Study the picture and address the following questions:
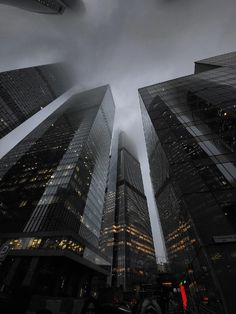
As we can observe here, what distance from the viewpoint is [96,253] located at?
173ft

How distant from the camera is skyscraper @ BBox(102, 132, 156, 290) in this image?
91.3 metres

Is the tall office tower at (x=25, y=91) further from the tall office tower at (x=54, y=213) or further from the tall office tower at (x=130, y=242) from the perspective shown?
the tall office tower at (x=130, y=242)

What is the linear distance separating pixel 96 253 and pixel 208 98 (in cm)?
4905

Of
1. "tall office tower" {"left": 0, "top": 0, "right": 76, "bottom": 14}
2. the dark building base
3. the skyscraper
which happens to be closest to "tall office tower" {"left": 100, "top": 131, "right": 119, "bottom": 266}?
the skyscraper

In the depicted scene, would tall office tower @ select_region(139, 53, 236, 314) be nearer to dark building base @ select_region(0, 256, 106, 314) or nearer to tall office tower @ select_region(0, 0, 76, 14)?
dark building base @ select_region(0, 256, 106, 314)

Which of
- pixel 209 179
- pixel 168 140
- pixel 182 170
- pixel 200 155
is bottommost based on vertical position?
pixel 209 179

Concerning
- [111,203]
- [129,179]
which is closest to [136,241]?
[111,203]

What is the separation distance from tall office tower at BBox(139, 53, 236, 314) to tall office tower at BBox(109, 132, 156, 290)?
8477cm

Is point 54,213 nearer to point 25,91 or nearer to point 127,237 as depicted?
point 127,237

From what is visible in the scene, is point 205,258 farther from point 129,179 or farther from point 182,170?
point 129,179

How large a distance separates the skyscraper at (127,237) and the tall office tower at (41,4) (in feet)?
376

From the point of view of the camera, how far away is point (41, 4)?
86.5 m

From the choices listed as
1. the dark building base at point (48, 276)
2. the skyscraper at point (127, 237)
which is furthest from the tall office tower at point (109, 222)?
the dark building base at point (48, 276)

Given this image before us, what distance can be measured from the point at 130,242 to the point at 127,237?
3.03 m
